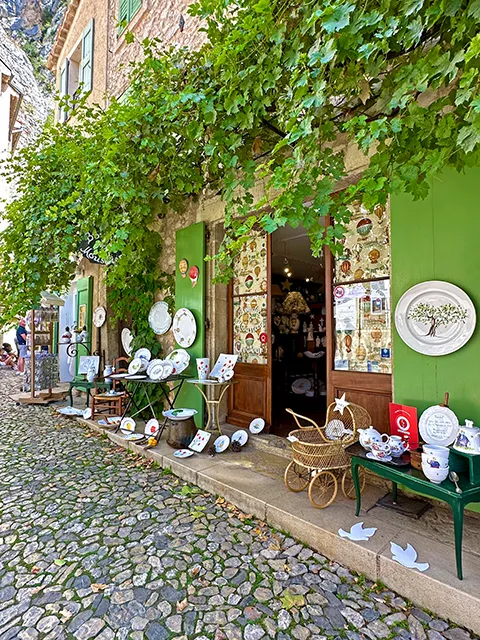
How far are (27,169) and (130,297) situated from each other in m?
2.60

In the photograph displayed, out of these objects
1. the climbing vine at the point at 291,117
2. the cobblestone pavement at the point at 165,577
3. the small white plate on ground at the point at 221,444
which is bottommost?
the cobblestone pavement at the point at 165,577

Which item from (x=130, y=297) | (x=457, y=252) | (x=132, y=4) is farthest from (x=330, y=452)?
(x=132, y=4)

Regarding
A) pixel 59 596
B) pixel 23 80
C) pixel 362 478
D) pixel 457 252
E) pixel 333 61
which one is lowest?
pixel 59 596

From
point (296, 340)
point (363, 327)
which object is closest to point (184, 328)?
point (363, 327)

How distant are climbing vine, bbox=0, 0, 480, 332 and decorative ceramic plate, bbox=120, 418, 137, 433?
6.16 feet

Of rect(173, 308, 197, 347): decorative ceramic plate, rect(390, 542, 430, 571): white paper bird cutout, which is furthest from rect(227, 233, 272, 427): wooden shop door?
rect(390, 542, 430, 571): white paper bird cutout

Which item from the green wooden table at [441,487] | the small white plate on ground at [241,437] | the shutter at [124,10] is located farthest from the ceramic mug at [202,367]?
the shutter at [124,10]

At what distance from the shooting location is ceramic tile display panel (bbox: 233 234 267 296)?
159 inches

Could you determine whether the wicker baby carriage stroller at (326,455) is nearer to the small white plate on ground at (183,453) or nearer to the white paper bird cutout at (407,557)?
the white paper bird cutout at (407,557)

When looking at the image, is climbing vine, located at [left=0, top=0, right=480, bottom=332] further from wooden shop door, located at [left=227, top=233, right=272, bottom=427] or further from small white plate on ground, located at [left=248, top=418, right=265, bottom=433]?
small white plate on ground, located at [left=248, top=418, right=265, bottom=433]

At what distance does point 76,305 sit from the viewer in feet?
25.0

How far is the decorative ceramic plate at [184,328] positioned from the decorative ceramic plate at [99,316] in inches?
93.0

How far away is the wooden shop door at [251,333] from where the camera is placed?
13.0 ft

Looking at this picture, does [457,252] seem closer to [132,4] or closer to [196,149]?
[196,149]
